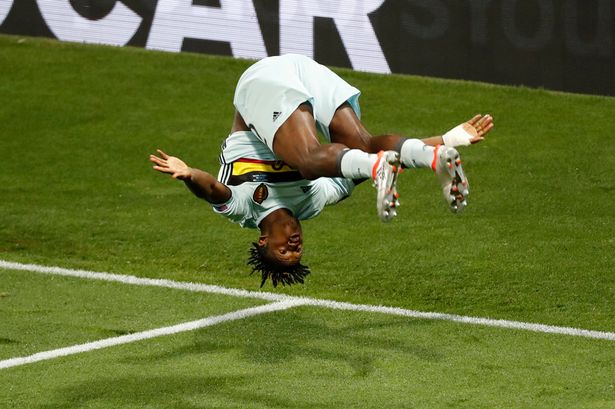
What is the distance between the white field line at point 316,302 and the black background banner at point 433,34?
223 inches

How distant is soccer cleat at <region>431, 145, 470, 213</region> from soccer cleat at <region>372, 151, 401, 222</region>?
0.89ft

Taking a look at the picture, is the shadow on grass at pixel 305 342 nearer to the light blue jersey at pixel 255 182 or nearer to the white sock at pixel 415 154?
the light blue jersey at pixel 255 182

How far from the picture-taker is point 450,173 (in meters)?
8.44

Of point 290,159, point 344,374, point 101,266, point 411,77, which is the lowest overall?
point 411,77

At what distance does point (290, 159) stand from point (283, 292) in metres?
3.92

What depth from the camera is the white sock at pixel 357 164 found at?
8.53 meters

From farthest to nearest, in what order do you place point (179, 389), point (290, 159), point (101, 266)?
point (101, 266), point (179, 389), point (290, 159)

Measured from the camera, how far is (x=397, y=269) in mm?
13141

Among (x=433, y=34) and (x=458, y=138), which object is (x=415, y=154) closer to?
(x=458, y=138)

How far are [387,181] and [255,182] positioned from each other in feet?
5.80

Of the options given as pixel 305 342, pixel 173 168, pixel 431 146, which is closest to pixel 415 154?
pixel 431 146

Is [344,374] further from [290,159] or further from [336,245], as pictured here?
[336,245]

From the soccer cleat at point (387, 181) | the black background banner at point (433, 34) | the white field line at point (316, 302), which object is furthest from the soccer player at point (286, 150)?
the black background banner at point (433, 34)

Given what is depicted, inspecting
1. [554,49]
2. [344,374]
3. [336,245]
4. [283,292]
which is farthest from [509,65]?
[344,374]
